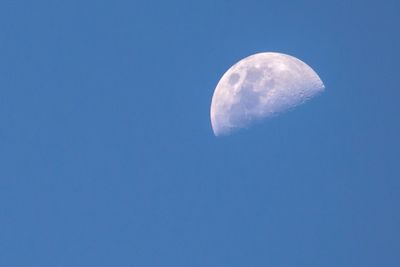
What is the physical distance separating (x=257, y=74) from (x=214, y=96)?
4.19ft

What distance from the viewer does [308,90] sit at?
551 inches

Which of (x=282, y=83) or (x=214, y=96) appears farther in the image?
(x=214, y=96)

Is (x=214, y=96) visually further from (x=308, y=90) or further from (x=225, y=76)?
(x=308, y=90)

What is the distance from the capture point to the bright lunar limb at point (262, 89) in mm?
13672

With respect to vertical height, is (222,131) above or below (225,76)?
below

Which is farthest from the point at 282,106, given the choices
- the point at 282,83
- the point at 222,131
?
the point at 222,131

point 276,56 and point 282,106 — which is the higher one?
point 276,56

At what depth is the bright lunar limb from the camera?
44.9ft

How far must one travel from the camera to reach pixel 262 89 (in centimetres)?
1366

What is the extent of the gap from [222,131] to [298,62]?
1964 mm

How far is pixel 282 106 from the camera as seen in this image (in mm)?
13750

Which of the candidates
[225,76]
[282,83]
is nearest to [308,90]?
A: [282,83]

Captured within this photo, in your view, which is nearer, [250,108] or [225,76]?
[250,108]

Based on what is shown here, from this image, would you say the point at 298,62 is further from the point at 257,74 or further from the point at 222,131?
the point at 222,131
